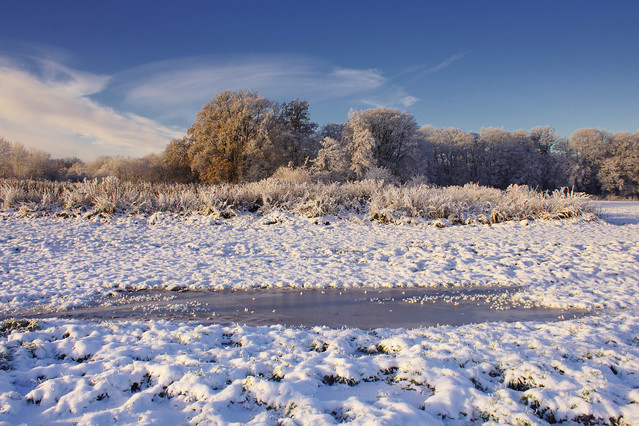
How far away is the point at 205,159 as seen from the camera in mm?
31000

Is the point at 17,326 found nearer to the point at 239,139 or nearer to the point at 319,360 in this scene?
the point at 319,360

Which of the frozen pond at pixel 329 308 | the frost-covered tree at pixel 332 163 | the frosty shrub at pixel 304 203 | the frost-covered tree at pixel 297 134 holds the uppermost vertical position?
the frost-covered tree at pixel 297 134

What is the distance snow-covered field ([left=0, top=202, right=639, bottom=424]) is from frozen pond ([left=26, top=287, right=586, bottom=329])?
1.13ft

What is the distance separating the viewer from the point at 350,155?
33.5 meters

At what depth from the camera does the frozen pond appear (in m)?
4.82

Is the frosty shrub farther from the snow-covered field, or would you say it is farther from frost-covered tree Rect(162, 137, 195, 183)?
frost-covered tree Rect(162, 137, 195, 183)

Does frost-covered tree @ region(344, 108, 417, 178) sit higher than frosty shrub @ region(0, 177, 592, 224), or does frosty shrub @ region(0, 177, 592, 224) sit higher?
frost-covered tree @ region(344, 108, 417, 178)

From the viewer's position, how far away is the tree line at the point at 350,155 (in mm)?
30125

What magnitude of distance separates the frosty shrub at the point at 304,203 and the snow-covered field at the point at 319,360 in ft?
20.4

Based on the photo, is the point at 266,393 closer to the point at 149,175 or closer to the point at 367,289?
the point at 367,289

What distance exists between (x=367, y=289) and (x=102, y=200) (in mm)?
11624

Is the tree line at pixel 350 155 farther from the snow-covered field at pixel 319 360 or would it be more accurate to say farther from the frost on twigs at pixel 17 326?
the frost on twigs at pixel 17 326

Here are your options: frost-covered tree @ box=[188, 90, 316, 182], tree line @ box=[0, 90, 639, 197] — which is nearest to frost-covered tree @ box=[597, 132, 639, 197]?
tree line @ box=[0, 90, 639, 197]

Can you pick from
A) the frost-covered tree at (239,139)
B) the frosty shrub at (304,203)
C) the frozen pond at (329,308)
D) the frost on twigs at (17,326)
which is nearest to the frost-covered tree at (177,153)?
the frost-covered tree at (239,139)
